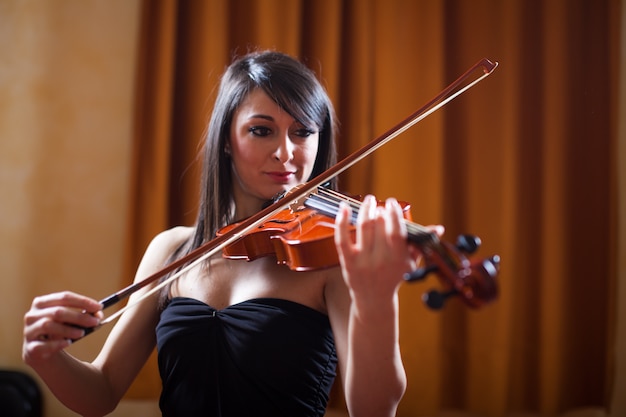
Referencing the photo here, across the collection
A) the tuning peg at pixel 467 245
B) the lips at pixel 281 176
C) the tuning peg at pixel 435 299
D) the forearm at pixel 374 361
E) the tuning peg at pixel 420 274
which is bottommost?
the forearm at pixel 374 361

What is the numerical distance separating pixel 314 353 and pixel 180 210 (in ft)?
3.08

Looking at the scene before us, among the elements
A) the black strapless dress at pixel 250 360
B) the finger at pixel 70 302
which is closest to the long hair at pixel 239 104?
the black strapless dress at pixel 250 360

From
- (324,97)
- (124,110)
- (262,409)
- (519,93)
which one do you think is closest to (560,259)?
(519,93)

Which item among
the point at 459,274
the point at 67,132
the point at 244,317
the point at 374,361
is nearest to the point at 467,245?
the point at 459,274

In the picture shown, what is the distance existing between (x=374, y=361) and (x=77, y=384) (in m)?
0.63

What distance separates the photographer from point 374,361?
2.87 ft

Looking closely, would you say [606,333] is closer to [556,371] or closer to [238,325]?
[556,371]

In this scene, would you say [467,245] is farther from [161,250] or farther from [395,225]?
[161,250]

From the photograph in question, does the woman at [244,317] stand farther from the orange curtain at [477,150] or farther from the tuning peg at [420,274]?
the orange curtain at [477,150]

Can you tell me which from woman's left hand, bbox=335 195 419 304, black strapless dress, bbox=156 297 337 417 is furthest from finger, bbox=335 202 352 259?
black strapless dress, bbox=156 297 337 417

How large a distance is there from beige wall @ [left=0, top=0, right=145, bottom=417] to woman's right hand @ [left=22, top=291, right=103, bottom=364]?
97cm

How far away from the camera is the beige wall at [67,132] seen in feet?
6.18

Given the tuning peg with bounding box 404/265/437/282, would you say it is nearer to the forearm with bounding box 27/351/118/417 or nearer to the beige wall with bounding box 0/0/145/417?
the forearm with bounding box 27/351/118/417

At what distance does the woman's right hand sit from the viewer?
91cm
